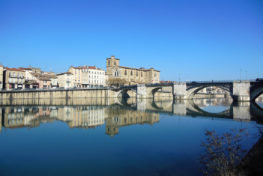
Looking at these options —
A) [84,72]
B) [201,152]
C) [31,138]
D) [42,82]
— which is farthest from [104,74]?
[201,152]

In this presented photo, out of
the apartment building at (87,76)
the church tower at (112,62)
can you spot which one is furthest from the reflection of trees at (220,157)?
the church tower at (112,62)

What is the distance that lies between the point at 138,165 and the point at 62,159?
432 cm

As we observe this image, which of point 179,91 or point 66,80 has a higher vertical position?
point 66,80

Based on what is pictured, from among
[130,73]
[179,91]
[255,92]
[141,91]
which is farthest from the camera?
[130,73]

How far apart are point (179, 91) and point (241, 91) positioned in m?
16.5

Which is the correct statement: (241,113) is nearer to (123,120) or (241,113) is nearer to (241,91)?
(123,120)

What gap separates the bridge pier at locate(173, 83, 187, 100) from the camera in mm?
59969

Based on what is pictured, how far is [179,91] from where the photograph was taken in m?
60.5

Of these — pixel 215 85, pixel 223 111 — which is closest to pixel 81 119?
pixel 223 111

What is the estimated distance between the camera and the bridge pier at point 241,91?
48.8 m

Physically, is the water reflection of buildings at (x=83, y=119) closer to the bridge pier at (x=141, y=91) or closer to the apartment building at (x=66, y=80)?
the bridge pier at (x=141, y=91)

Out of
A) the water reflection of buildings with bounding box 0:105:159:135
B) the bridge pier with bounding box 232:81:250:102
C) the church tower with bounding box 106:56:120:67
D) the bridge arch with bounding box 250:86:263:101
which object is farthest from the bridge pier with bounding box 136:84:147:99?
the water reflection of buildings with bounding box 0:105:159:135

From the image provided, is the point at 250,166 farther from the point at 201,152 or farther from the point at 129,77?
the point at 129,77

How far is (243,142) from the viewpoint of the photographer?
13570 mm
